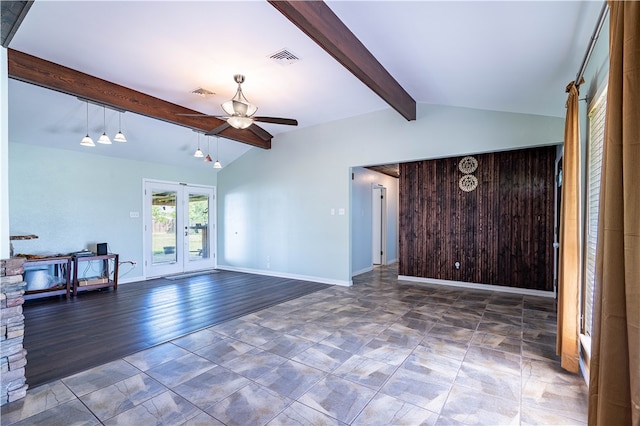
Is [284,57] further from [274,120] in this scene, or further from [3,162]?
[3,162]

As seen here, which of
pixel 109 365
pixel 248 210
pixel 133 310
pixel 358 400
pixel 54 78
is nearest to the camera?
pixel 358 400

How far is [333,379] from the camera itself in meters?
2.39

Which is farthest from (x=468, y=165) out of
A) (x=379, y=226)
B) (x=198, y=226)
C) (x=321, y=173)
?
(x=198, y=226)

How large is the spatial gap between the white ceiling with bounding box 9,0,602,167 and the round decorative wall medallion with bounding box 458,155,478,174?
126cm

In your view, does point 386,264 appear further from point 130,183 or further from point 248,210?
point 130,183

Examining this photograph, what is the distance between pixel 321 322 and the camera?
3.70m

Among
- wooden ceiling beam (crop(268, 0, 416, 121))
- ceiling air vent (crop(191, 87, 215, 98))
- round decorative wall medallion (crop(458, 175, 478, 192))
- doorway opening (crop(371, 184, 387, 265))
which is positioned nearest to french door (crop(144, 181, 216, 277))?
ceiling air vent (crop(191, 87, 215, 98))

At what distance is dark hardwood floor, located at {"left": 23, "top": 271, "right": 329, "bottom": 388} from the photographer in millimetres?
2852

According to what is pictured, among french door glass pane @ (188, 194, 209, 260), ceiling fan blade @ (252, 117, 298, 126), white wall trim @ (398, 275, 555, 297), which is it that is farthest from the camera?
french door glass pane @ (188, 194, 209, 260)

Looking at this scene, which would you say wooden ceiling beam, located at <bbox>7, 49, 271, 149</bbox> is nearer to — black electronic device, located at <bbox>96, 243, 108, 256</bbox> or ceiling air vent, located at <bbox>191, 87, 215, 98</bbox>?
ceiling air vent, located at <bbox>191, 87, 215, 98</bbox>

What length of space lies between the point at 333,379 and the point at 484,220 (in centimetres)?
435

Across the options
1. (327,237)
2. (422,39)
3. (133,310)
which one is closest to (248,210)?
(327,237)

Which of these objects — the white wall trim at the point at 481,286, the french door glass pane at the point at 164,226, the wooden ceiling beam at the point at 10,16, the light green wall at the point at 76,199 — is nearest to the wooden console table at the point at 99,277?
the light green wall at the point at 76,199

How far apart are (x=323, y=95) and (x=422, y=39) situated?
2.11m
